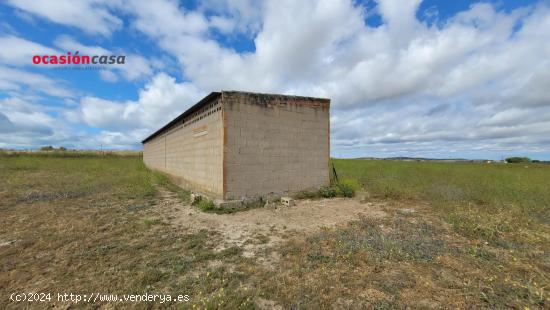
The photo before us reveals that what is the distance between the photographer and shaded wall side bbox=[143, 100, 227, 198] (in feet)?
Answer: 23.1

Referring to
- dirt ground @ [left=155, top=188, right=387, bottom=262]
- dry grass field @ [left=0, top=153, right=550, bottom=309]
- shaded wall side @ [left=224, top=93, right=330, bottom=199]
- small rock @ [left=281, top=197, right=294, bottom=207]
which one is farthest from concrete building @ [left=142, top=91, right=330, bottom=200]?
dry grass field @ [left=0, top=153, right=550, bottom=309]

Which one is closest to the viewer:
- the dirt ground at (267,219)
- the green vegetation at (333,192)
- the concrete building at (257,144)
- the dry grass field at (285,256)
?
the dry grass field at (285,256)

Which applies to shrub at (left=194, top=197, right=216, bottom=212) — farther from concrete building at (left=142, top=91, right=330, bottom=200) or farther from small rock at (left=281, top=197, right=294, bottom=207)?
small rock at (left=281, top=197, right=294, bottom=207)

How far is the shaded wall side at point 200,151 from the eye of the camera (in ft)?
23.1

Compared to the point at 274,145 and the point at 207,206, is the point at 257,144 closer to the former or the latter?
the point at 274,145

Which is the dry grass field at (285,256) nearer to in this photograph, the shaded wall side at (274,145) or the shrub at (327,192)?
the shaded wall side at (274,145)

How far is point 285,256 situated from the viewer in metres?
3.69

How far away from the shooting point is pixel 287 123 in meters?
7.79

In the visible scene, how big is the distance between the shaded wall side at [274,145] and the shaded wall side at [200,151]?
0.44m

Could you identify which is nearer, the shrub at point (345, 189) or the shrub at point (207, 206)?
the shrub at point (207, 206)

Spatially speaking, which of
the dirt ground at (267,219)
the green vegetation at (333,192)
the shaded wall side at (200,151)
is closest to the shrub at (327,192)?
the green vegetation at (333,192)

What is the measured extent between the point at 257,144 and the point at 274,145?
63 cm

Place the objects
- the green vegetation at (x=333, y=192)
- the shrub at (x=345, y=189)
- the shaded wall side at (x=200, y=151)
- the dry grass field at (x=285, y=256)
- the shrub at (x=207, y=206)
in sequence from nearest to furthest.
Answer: the dry grass field at (x=285, y=256) → the shrub at (x=207, y=206) → the shaded wall side at (x=200, y=151) → the green vegetation at (x=333, y=192) → the shrub at (x=345, y=189)

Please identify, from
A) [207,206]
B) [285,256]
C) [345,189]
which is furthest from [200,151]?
[285,256]
